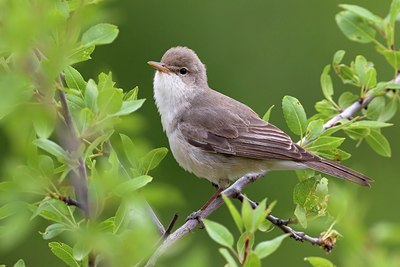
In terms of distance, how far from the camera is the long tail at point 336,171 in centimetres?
340

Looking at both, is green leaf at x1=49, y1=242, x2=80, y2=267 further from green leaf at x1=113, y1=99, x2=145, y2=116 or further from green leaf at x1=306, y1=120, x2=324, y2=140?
green leaf at x1=306, y1=120, x2=324, y2=140

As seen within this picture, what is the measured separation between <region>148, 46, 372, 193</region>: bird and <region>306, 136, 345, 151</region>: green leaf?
0.59 ft

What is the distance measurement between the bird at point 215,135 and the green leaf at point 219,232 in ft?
5.94

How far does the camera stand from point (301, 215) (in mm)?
2738

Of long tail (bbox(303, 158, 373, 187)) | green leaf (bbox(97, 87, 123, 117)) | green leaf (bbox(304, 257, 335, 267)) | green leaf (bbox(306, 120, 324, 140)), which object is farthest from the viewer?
long tail (bbox(303, 158, 373, 187))

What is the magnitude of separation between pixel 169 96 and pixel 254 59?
3726 mm

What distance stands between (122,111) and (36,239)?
5877mm

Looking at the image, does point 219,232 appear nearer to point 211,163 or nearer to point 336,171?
point 336,171

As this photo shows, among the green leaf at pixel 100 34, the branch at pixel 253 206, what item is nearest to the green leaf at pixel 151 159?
the branch at pixel 253 206

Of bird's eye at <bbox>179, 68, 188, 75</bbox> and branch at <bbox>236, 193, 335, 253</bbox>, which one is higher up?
branch at <bbox>236, 193, 335, 253</bbox>

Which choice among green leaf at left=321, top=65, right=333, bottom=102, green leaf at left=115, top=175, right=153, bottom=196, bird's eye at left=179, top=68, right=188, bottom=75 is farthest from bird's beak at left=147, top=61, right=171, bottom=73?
green leaf at left=115, top=175, right=153, bottom=196

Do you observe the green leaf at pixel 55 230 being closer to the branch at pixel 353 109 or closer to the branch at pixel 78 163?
the branch at pixel 78 163

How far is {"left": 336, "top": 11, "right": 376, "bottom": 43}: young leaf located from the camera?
12.6 ft

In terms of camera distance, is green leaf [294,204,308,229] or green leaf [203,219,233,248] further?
green leaf [294,204,308,229]
